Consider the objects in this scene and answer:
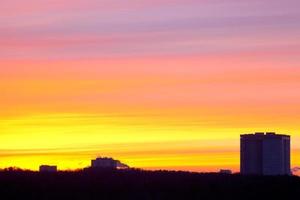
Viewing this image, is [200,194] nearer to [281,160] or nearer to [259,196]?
[259,196]

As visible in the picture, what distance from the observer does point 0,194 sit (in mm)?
45719

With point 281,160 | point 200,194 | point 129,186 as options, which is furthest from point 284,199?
point 281,160

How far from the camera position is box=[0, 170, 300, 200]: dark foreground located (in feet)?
155

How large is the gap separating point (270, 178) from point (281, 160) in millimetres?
130777

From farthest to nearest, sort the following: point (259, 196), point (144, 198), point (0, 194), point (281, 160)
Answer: point (281, 160) < point (259, 196) < point (144, 198) < point (0, 194)

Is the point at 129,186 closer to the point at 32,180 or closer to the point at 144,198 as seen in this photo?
the point at 144,198

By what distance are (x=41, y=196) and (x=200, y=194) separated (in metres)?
8.51

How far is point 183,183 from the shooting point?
51875mm

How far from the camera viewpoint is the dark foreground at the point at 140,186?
155 feet

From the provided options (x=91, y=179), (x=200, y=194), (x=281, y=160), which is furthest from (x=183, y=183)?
(x=281, y=160)

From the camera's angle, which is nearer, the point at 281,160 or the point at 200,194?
the point at 200,194

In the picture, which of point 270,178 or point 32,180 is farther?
point 270,178

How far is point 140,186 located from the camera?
50.1m

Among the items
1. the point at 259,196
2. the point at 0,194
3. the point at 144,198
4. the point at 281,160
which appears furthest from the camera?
the point at 281,160
